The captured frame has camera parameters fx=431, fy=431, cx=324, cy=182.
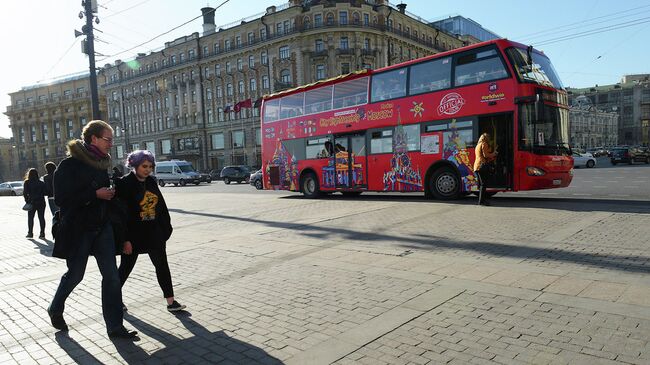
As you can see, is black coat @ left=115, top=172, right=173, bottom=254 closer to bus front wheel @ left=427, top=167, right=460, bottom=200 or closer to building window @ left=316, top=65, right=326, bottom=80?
bus front wheel @ left=427, top=167, right=460, bottom=200

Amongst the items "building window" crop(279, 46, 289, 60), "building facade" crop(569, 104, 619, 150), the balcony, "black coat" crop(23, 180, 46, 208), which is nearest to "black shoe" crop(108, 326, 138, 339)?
"black coat" crop(23, 180, 46, 208)

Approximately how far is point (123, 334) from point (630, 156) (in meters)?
42.6

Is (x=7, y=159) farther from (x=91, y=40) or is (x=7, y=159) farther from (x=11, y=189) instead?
(x=91, y=40)

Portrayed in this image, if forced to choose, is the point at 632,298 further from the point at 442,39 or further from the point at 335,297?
the point at 442,39

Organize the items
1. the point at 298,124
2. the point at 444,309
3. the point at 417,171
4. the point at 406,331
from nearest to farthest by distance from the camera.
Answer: the point at 406,331 < the point at 444,309 < the point at 417,171 < the point at 298,124

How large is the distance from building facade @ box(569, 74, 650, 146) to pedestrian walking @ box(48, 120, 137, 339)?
423 feet

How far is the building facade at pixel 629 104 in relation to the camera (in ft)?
376

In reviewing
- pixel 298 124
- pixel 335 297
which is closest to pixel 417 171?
pixel 298 124

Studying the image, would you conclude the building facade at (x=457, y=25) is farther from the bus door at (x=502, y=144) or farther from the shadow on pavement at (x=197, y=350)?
the shadow on pavement at (x=197, y=350)

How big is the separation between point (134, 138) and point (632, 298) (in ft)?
283

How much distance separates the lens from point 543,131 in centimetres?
1067

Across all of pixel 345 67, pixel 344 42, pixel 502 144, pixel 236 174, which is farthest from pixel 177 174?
pixel 502 144

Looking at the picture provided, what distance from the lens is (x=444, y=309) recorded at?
3.87 m

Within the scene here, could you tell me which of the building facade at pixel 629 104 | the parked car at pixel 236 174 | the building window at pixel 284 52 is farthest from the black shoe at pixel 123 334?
the building facade at pixel 629 104
